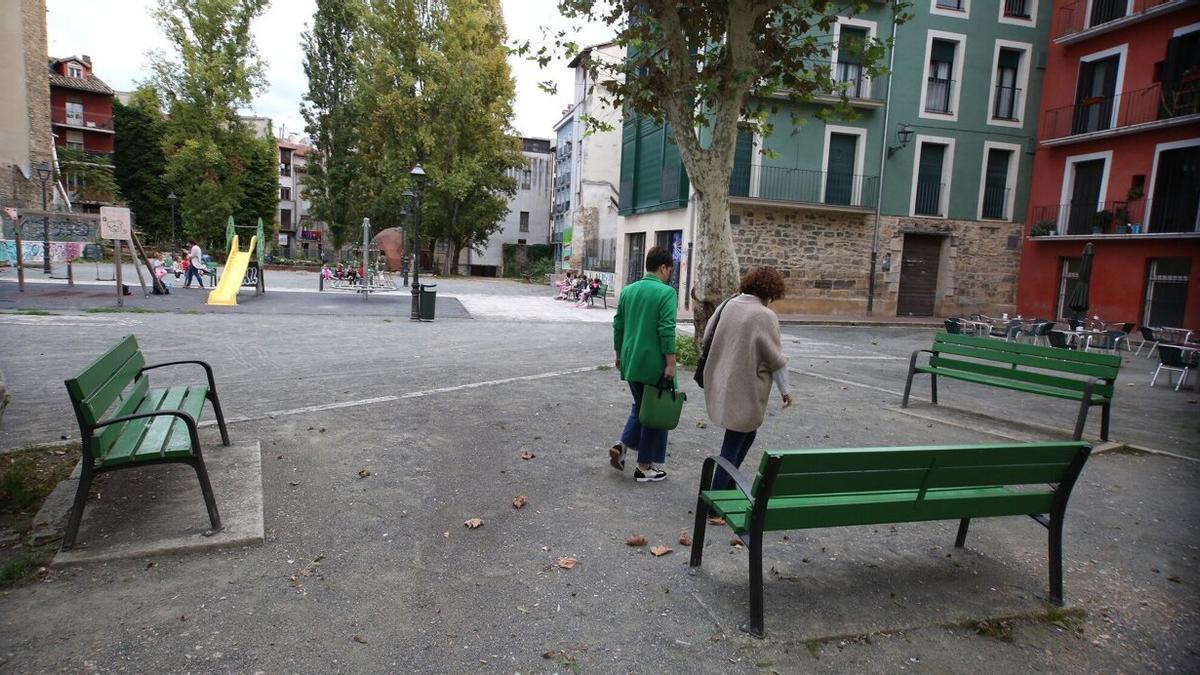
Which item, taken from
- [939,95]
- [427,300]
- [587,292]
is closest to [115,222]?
[427,300]

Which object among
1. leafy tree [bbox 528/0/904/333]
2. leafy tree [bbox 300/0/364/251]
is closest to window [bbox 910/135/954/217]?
leafy tree [bbox 528/0/904/333]

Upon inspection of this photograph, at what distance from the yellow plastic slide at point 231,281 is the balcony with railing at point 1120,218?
80.9 ft

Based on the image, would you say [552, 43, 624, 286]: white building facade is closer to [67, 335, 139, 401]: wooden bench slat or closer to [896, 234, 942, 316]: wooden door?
[896, 234, 942, 316]: wooden door

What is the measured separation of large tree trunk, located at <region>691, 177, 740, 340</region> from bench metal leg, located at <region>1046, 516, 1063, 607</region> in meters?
6.44

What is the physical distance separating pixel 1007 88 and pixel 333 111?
1504 inches

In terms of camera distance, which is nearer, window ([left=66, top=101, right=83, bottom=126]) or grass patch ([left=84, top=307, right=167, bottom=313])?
grass patch ([left=84, top=307, right=167, bottom=313])

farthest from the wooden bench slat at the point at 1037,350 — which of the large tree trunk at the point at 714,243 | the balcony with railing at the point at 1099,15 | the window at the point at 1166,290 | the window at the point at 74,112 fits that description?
the window at the point at 74,112

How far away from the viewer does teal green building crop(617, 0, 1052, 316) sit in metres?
22.2

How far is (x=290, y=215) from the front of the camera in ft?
250

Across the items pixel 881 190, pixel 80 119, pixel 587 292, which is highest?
pixel 80 119

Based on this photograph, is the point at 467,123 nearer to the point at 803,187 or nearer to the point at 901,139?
the point at 803,187

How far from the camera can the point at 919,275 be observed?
24.2m

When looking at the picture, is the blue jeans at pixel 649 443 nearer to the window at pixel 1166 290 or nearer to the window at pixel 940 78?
the window at pixel 1166 290

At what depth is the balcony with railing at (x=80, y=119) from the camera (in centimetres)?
5316
